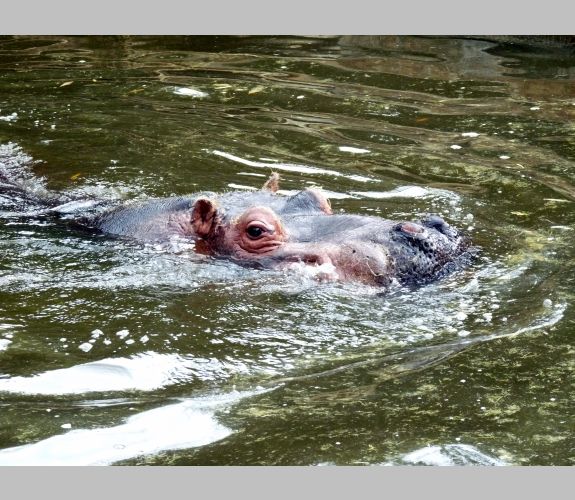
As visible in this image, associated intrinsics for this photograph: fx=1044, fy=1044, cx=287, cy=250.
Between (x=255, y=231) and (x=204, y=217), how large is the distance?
469 mm

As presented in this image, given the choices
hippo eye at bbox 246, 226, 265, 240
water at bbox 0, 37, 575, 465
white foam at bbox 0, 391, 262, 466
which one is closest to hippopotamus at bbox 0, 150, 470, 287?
hippo eye at bbox 246, 226, 265, 240

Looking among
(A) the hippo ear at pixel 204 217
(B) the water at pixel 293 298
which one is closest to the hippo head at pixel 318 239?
(A) the hippo ear at pixel 204 217

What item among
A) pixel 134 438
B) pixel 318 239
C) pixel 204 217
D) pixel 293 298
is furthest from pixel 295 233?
pixel 134 438

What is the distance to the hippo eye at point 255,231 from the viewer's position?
7.51m

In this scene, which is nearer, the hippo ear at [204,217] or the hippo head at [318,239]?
the hippo head at [318,239]

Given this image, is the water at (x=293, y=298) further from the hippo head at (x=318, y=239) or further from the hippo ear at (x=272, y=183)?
the hippo ear at (x=272, y=183)

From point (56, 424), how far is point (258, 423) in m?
1.04

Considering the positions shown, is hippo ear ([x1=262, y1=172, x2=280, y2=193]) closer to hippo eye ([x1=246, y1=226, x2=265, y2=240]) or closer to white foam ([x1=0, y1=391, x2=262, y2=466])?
hippo eye ([x1=246, y1=226, x2=265, y2=240])

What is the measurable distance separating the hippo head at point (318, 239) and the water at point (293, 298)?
0.49 ft

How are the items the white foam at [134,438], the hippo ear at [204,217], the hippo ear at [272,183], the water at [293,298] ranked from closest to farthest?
1. the white foam at [134,438]
2. the water at [293,298]
3. the hippo ear at [204,217]
4. the hippo ear at [272,183]

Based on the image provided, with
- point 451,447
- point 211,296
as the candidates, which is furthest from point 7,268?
point 451,447

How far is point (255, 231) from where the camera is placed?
24.7ft

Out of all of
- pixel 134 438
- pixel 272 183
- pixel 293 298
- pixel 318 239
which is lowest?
pixel 134 438

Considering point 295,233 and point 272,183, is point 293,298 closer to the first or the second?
point 295,233
